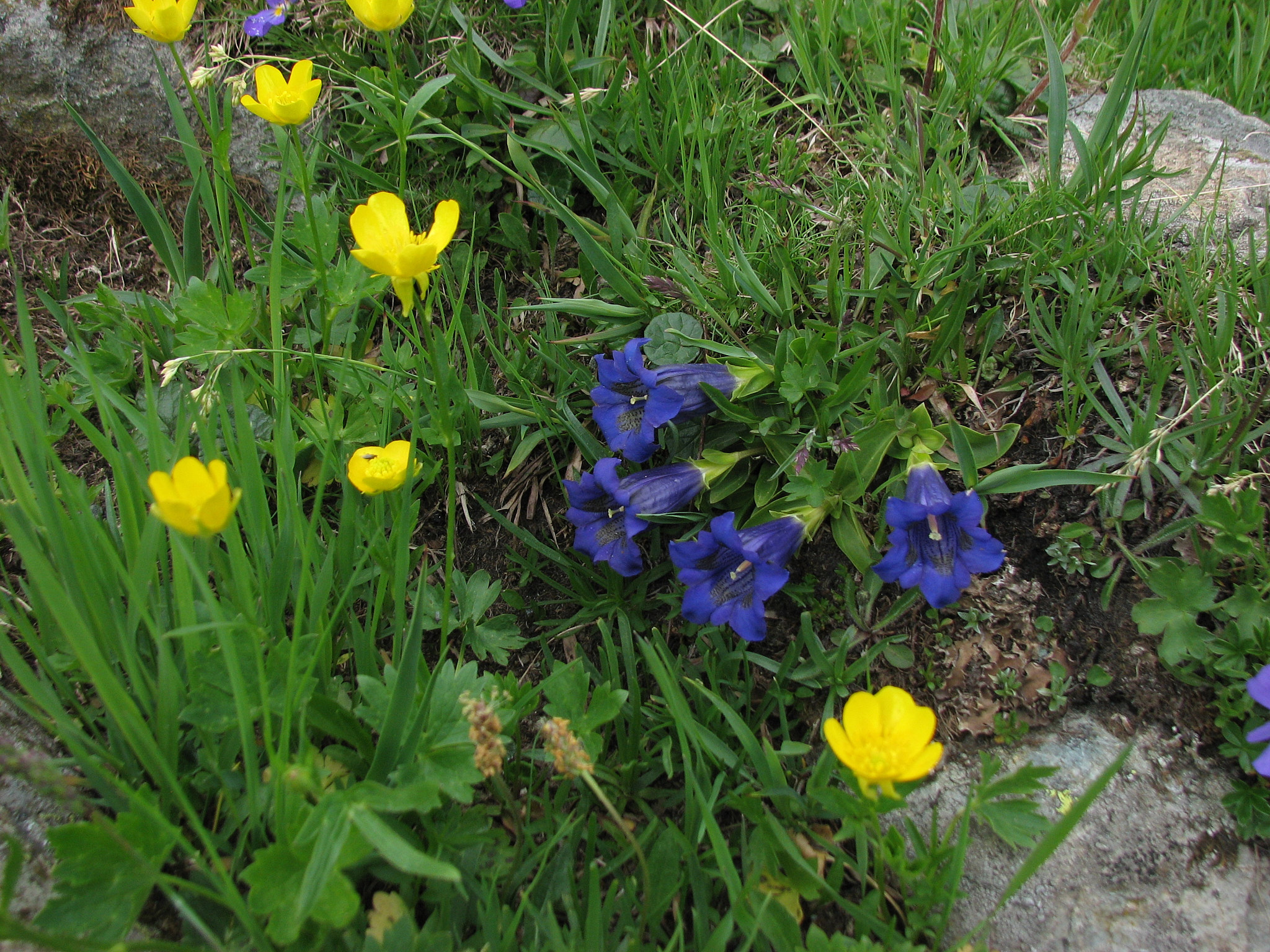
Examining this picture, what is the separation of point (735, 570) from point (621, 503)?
1.05ft

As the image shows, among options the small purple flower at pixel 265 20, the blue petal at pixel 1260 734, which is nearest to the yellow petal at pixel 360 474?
the blue petal at pixel 1260 734

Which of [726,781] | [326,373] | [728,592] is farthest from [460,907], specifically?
[326,373]

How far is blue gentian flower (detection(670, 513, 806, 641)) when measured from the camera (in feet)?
6.37

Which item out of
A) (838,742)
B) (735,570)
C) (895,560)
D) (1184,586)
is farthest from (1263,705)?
(735,570)

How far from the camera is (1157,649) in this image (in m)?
1.91

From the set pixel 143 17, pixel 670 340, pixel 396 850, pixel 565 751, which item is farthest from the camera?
pixel 670 340

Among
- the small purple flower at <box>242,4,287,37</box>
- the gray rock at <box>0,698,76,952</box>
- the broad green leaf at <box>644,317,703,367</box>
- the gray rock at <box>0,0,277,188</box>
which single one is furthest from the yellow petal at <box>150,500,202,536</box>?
the small purple flower at <box>242,4,287,37</box>

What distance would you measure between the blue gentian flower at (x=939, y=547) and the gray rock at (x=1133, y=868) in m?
0.41

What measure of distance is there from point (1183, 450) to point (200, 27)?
3.41 m

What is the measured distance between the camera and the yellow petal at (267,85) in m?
2.01

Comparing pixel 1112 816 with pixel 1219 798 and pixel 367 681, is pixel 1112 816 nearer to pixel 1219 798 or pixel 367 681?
pixel 1219 798

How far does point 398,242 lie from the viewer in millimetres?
1811

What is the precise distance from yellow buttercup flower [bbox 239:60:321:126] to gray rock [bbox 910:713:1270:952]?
208cm

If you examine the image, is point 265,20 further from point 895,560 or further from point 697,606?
point 895,560
